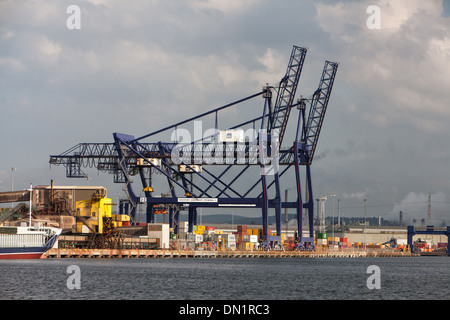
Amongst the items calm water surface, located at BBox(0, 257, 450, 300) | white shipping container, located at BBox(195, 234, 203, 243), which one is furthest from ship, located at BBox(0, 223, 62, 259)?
white shipping container, located at BBox(195, 234, 203, 243)

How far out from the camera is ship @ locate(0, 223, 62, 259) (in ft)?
322

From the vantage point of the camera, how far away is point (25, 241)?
10031 centimetres

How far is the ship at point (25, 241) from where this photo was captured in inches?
3858

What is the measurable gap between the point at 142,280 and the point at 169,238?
83.0m

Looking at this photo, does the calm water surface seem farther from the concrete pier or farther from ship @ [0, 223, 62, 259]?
the concrete pier

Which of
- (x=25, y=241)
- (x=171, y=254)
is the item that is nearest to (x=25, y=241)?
(x=25, y=241)

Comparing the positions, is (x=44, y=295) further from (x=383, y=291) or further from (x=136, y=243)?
(x=136, y=243)

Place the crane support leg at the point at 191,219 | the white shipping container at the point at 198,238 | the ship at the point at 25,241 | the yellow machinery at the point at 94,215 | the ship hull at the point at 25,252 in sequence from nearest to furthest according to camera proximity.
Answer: the ship at the point at 25,241, the ship hull at the point at 25,252, the yellow machinery at the point at 94,215, the white shipping container at the point at 198,238, the crane support leg at the point at 191,219

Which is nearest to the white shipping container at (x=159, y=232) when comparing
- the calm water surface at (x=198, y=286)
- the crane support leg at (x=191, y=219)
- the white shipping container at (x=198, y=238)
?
the white shipping container at (x=198, y=238)

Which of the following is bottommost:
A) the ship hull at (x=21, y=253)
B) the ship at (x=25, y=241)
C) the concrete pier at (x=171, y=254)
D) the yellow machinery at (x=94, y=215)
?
the concrete pier at (x=171, y=254)

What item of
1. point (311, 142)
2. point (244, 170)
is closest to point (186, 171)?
point (244, 170)

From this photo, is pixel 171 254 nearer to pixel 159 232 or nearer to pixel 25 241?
pixel 159 232

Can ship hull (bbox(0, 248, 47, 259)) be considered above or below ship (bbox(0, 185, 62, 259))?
below

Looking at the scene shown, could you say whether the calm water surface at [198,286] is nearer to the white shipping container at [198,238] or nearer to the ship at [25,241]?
the ship at [25,241]
